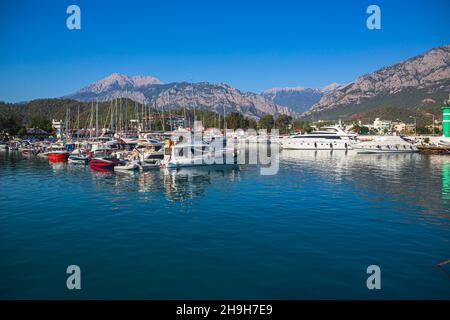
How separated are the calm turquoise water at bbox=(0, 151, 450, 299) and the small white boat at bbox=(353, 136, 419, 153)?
184ft

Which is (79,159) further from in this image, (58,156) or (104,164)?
(104,164)

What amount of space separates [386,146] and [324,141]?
1816cm

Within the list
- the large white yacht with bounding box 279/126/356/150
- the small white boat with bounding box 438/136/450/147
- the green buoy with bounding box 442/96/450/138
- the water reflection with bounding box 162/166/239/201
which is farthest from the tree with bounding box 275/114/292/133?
the water reflection with bounding box 162/166/239/201

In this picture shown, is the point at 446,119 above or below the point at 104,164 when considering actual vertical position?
above

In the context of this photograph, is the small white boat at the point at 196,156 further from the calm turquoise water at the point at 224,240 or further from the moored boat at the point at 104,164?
the calm turquoise water at the point at 224,240

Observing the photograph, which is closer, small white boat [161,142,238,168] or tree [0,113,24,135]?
small white boat [161,142,238,168]

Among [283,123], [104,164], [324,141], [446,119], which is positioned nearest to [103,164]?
[104,164]

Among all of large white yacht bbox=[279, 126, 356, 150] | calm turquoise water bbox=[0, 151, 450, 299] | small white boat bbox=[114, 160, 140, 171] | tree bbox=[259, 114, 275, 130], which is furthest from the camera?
tree bbox=[259, 114, 275, 130]

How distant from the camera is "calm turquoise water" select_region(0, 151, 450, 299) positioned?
520 inches

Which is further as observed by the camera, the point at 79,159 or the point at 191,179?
the point at 79,159

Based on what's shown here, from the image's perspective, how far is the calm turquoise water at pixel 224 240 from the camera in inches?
520

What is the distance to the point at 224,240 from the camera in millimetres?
18672

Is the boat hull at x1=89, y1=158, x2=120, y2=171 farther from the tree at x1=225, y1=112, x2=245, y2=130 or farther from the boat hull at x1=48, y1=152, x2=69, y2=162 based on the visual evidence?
Result: the tree at x1=225, y1=112, x2=245, y2=130
